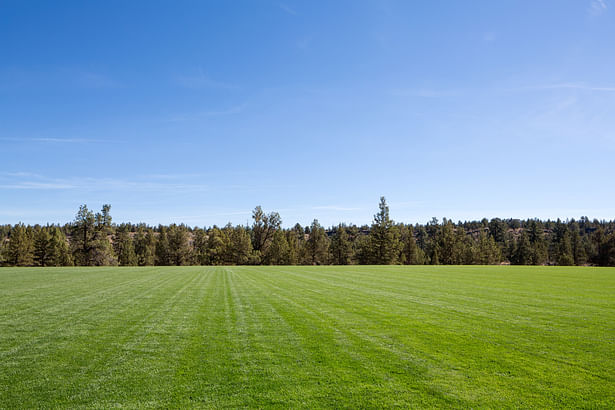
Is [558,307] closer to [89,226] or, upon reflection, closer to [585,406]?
[585,406]

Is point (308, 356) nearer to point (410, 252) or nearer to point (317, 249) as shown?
point (317, 249)

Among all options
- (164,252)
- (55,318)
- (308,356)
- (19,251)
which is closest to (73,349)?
(55,318)

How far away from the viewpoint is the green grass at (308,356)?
5672 mm

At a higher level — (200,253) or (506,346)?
(506,346)

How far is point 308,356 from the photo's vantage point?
776 centimetres

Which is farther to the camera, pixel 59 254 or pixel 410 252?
pixel 410 252

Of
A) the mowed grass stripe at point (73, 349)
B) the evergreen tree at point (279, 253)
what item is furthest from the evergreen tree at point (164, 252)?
the mowed grass stripe at point (73, 349)

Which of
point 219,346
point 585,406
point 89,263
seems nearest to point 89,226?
point 89,263

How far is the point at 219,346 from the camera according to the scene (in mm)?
8578

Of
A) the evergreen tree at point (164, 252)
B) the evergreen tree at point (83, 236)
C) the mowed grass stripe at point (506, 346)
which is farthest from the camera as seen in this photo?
the evergreen tree at point (164, 252)

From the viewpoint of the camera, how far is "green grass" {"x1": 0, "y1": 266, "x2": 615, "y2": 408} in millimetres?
5672

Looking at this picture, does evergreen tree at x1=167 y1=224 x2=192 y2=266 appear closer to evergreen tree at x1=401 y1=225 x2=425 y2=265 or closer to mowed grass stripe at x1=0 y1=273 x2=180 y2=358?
evergreen tree at x1=401 y1=225 x2=425 y2=265

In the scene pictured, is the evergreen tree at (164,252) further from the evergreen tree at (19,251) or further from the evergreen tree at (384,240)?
the evergreen tree at (384,240)

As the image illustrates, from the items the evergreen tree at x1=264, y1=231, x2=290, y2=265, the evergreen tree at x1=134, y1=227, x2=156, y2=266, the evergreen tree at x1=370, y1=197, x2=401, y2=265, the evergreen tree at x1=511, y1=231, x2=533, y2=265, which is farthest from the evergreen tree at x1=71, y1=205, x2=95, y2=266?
the evergreen tree at x1=511, y1=231, x2=533, y2=265
